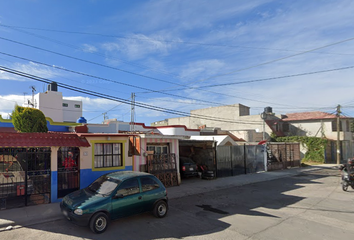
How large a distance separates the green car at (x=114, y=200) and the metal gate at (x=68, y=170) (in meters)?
2.84

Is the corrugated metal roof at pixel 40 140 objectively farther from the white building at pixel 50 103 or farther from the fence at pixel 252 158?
the white building at pixel 50 103

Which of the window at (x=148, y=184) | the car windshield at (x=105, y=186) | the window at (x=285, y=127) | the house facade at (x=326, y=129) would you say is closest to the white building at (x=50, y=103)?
the car windshield at (x=105, y=186)

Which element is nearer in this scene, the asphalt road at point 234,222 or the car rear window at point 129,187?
the asphalt road at point 234,222

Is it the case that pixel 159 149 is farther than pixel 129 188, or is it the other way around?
pixel 159 149

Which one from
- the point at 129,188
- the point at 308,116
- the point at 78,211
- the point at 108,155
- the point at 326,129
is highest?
the point at 308,116

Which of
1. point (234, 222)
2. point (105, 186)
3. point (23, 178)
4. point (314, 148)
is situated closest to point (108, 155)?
point (23, 178)

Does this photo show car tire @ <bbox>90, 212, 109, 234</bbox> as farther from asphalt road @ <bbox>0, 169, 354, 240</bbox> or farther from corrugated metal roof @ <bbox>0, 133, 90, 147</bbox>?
corrugated metal roof @ <bbox>0, 133, 90, 147</bbox>

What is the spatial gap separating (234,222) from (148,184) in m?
2.88

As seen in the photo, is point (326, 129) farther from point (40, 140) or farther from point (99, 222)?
point (40, 140)

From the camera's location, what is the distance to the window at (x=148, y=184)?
7229mm

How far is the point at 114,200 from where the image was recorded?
6.44m

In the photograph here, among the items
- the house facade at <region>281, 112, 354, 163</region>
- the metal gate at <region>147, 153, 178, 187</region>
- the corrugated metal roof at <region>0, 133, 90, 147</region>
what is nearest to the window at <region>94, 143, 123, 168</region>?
the corrugated metal roof at <region>0, 133, 90, 147</region>

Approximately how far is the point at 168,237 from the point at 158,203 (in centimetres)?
153

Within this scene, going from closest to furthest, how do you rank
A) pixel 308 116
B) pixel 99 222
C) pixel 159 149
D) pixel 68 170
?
pixel 99 222
pixel 68 170
pixel 159 149
pixel 308 116
